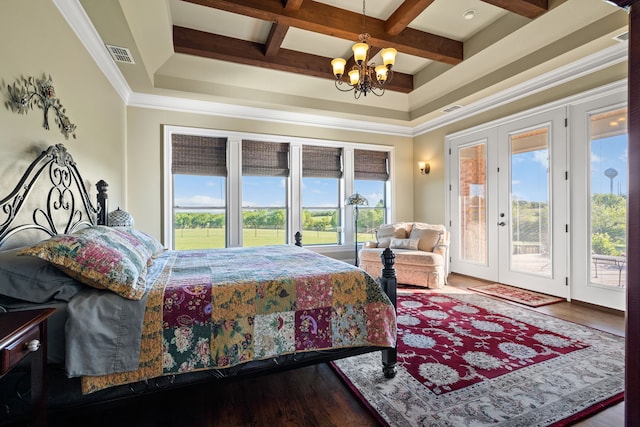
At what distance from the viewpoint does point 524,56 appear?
3586mm

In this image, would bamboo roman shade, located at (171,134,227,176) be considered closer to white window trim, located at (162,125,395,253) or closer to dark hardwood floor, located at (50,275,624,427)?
white window trim, located at (162,125,395,253)

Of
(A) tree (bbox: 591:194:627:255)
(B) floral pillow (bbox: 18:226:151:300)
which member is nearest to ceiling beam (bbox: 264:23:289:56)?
(B) floral pillow (bbox: 18:226:151:300)

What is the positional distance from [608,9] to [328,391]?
4118 mm

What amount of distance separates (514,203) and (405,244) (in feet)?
5.36

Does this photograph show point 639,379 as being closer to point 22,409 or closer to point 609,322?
point 22,409

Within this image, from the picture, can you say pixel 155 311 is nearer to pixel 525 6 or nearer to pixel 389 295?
pixel 389 295

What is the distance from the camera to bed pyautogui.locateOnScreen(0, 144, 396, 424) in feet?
4.22

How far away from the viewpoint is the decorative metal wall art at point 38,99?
5.75 feet

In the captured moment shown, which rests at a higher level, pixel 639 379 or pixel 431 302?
pixel 639 379

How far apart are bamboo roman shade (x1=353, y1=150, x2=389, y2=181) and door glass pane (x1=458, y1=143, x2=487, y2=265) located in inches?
54.3

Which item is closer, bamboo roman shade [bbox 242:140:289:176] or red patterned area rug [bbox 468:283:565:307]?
red patterned area rug [bbox 468:283:565:307]

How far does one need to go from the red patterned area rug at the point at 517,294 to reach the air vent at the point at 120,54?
199 inches

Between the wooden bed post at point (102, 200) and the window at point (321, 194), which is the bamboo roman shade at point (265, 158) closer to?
the window at point (321, 194)

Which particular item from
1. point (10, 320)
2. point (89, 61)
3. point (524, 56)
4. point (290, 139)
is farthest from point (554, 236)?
point (89, 61)
